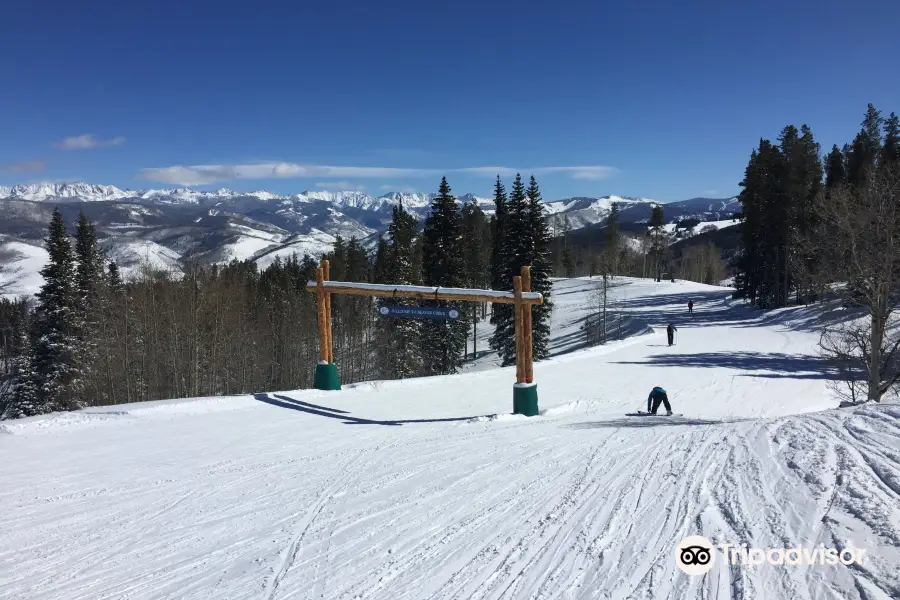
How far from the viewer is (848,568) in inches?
138

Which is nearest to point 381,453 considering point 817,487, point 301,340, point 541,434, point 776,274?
point 541,434

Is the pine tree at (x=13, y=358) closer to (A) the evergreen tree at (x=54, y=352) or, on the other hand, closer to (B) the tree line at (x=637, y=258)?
(A) the evergreen tree at (x=54, y=352)

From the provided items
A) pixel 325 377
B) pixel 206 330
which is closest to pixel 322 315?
pixel 325 377

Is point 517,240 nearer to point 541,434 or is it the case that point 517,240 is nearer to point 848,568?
point 541,434

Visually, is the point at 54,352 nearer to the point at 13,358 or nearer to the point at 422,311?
the point at 422,311

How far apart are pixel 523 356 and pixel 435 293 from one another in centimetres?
272

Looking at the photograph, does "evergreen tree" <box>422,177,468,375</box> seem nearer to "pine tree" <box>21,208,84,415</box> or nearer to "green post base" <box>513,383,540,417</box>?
"pine tree" <box>21,208,84,415</box>

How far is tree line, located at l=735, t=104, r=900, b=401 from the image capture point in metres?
13.8

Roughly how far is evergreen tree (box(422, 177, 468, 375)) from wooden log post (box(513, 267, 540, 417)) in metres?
21.3

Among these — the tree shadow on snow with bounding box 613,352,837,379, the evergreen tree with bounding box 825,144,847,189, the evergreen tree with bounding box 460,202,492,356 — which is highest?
the evergreen tree with bounding box 825,144,847,189

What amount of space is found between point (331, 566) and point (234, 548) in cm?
101

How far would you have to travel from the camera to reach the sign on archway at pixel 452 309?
11461 millimetres

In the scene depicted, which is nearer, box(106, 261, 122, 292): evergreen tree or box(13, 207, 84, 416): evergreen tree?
box(13, 207, 84, 416): evergreen tree

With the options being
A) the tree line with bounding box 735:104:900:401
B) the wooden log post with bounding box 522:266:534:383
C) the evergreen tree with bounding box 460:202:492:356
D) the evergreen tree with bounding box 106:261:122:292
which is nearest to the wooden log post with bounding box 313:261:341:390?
the wooden log post with bounding box 522:266:534:383
